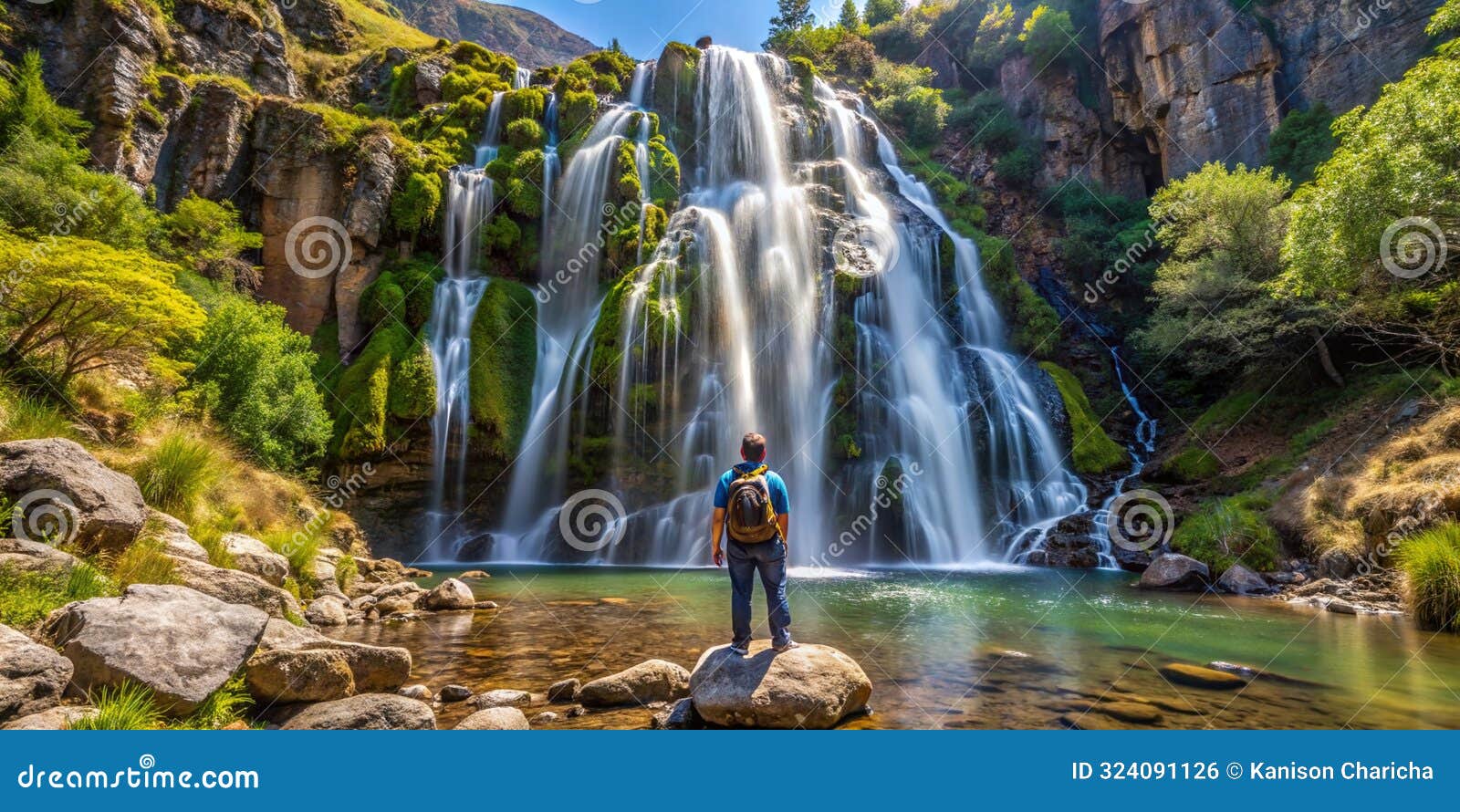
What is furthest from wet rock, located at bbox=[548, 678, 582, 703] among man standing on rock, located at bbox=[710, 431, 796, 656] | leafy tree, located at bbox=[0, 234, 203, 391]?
leafy tree, located at bbox=[0, 234, 203, 391]

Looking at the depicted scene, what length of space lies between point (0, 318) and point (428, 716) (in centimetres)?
1016

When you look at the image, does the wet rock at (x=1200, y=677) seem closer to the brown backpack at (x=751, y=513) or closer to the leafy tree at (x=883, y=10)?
the brown backpack at (x=751, y=513)

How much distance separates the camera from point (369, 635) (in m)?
8.48

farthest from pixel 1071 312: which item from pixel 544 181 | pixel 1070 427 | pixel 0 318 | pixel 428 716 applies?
pixel 0 318

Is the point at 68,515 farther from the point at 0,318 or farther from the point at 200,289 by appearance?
the point at 200,289

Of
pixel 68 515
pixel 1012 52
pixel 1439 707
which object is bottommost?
pixel 1439 707

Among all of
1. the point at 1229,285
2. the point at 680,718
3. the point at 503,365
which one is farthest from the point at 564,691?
the point at 1229,285

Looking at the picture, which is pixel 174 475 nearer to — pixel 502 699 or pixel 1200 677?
pixel 502 699

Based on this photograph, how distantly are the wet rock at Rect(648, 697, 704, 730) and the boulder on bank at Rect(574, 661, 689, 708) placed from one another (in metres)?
0.46

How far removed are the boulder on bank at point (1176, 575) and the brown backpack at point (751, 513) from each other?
467 inches

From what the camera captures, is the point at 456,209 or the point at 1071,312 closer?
the point at 456,209

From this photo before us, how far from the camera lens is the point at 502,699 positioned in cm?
585

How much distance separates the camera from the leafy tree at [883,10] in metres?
48.4

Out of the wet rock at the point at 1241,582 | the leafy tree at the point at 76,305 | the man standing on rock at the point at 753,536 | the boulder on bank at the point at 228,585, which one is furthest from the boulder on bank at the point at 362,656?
the wet rock at the point at 1241,582
